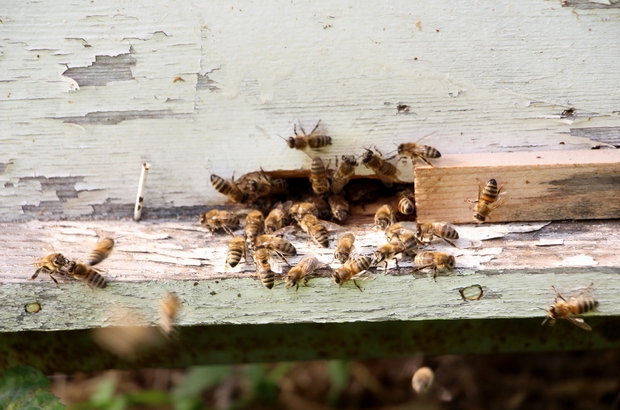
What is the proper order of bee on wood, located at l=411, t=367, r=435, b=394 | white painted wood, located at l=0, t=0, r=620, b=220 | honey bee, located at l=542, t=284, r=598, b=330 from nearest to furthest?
honey bee, located at l=542, t=284, r=598, b=330 → white painted wood, located at l=0, t=0, r=620, b=220 → bee on wood, located at l=411, t=367, r=435, b=394

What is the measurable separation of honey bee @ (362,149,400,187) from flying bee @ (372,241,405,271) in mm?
533

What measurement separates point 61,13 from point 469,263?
2160 mm

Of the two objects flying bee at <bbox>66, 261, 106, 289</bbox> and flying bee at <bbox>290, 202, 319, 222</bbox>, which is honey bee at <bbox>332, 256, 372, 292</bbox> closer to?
flying bee at <bbox>290, 202, 319, 222</bbox>

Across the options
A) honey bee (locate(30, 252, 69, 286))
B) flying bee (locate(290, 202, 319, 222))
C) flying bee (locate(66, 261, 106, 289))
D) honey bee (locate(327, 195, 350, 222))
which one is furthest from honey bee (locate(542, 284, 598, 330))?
honey bee (locate(30, 252, 69, 286))

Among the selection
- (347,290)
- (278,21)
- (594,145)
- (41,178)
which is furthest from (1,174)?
(594,145)

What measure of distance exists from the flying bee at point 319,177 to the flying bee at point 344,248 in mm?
422

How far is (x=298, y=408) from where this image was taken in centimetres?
517

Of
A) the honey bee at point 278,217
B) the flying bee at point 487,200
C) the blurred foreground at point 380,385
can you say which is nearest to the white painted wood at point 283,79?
the honey bee at point 278,217

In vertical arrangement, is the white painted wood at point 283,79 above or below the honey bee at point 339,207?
above

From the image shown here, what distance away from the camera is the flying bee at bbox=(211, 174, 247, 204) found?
279 centimetres

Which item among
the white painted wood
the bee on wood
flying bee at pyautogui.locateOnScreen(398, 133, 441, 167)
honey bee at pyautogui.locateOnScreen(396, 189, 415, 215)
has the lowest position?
the bee on wood

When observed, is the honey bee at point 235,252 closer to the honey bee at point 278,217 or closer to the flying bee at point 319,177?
the honey bee at point 278,217

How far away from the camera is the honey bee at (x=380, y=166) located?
269cm

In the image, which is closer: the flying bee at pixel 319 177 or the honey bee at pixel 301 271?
the honey bee at pixel 301 271
